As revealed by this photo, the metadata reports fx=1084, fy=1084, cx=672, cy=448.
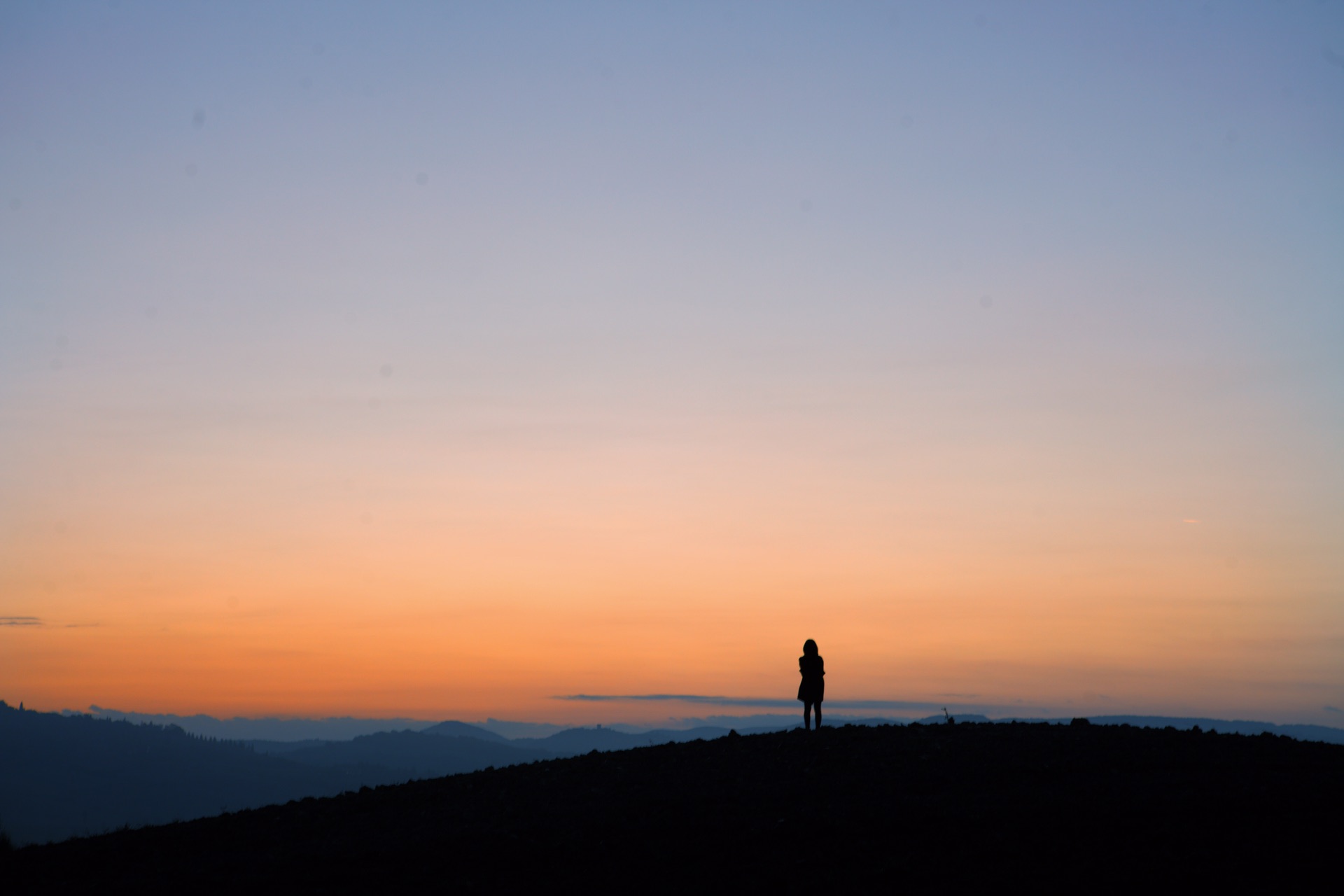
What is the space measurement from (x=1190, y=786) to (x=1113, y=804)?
6.15 ft

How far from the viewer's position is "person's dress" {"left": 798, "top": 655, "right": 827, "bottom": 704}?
87.9 feet

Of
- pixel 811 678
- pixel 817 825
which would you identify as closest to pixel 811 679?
pixel 811 678

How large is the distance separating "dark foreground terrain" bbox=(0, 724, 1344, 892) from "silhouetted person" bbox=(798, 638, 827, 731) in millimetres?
853

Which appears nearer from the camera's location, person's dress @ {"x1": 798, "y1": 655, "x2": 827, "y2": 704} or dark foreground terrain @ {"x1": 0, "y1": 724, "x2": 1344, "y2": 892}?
dark foreground terrain @ {"x1": 0, "y1": 724, "x2": 1344, "y2": 892}

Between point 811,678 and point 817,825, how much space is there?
8.36 m

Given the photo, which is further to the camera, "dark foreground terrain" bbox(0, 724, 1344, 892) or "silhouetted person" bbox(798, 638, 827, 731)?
"silhouetted person" bbox(798, 638, 827, 731)

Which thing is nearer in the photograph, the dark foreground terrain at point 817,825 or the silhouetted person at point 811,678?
the dark foreground terrain at point 817,825

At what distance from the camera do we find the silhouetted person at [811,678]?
26719 millimetres

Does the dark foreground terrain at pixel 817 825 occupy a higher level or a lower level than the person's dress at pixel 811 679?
lower

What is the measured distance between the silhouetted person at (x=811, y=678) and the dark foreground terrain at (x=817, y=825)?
33.6 inches

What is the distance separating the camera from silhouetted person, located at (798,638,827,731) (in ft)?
87.7

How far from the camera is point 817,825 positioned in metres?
18.7

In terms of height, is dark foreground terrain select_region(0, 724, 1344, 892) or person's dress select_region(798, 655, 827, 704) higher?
person's dress select_region(798, 655, 827, 704)

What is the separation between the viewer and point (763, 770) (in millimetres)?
23109
